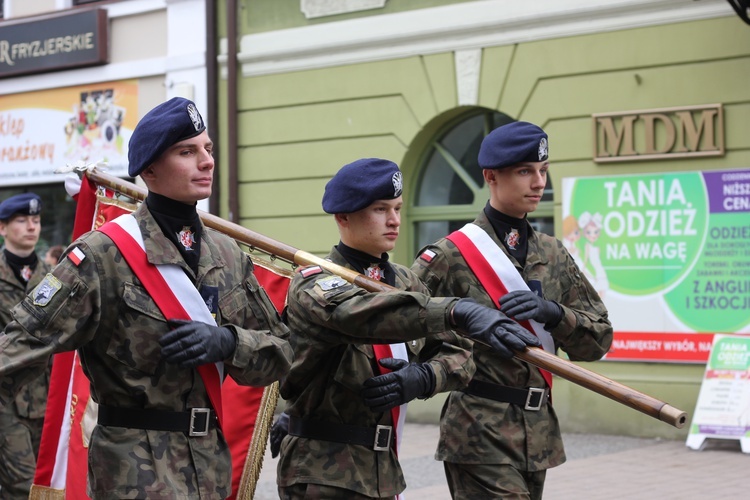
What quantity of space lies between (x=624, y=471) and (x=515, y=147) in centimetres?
479

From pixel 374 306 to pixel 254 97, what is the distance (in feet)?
32.4

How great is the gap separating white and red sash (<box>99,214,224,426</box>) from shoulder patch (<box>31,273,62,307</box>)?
0.24 metres

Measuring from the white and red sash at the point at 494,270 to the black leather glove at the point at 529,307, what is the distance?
0.62ft

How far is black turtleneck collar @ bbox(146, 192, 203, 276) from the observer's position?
12.9 feet

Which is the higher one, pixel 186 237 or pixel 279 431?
pixel 186 237

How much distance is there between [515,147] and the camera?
519 cm

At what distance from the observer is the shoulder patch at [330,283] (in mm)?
4160

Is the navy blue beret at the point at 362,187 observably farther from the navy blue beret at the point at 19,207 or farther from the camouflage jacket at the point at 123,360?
the navy blue beret at the point at 19,207

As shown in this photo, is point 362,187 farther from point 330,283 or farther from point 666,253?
point 666,253

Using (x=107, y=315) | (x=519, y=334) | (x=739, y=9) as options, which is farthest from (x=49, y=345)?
(x=739, y=9)

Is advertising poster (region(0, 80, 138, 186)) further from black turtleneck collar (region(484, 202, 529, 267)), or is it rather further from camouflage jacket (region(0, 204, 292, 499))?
camouflage jacket (region(0, 204, 292, 499))

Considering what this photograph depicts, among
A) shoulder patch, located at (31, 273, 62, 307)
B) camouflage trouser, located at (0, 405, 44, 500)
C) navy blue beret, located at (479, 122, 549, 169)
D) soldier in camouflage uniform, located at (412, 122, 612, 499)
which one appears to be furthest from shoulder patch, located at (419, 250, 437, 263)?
camouflage trouser, located at (0, 405, 44, 500)

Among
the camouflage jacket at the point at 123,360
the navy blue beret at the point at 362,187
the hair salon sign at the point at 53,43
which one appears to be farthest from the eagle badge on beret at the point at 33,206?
the hair salon sign at the point at 53,43

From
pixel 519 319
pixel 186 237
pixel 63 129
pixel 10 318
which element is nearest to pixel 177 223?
pixel 186 237
